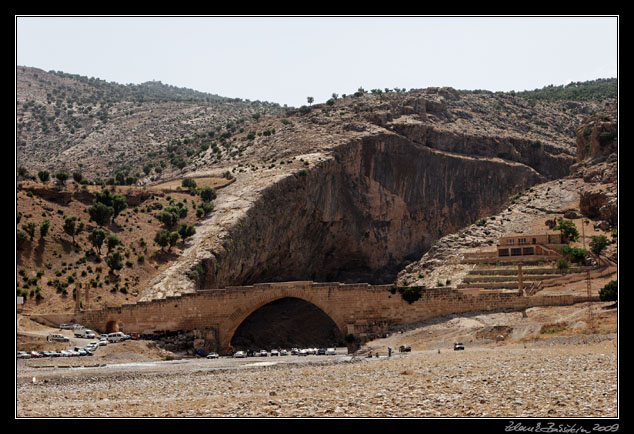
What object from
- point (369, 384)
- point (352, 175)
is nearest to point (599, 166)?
point (352, 175)

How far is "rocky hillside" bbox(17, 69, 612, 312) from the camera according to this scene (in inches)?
3285

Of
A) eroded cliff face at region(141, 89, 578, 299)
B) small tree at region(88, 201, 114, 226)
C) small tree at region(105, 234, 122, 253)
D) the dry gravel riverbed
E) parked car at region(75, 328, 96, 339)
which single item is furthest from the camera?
eroded cliff face at region(141, 89, 578, 299)

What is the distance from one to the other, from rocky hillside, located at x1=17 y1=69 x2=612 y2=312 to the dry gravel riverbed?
34.3 meters

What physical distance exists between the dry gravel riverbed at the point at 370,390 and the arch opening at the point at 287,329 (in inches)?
1457

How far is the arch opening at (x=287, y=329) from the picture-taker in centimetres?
7950

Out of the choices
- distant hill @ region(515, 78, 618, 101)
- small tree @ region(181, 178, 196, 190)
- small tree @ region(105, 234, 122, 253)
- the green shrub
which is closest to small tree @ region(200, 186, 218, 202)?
small tree @ region(181, 178, 196, 190)

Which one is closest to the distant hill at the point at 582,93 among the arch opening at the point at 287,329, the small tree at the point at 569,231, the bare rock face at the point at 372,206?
the bare rock face at the point at 372,206

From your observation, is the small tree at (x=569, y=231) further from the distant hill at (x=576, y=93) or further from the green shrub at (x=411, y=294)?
the distant hill at (x=576, y=93)

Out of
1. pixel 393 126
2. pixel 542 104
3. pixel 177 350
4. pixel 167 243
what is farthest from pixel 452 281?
pixel 542 104

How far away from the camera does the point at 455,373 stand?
30.6 metres

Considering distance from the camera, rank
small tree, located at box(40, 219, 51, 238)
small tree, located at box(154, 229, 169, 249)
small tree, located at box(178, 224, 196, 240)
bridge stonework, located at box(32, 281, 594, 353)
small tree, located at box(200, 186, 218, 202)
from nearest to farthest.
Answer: bridge stonework, located at box(32, 281, 594, 353) < small tree, located at box(40, 219, 51, 238) < small tree, located at box(154, 229, 169, 249) < small tree, located at box(178, 224, 196, 240) < small tree, located at box(200, 186, 218, 202)

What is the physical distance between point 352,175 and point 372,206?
4202 millimetres

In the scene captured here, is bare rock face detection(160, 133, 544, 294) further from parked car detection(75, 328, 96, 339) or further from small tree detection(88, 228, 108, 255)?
parked car detection(75, 328, 96, 339)

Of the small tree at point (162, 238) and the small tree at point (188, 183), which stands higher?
the small tree at point (188, 183)
